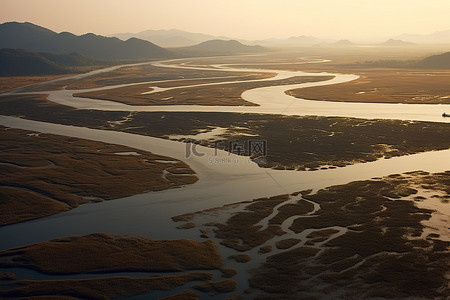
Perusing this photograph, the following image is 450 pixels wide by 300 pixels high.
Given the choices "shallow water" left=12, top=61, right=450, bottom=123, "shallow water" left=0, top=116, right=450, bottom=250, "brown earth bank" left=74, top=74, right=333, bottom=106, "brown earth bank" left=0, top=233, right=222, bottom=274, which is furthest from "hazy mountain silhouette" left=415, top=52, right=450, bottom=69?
A: "brown earth bank" left=0, top=233, right=222, bottom=274

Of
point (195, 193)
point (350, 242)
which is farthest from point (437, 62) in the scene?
point (350, 242)

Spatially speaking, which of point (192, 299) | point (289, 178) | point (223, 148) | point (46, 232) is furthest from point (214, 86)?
point (192, 299)

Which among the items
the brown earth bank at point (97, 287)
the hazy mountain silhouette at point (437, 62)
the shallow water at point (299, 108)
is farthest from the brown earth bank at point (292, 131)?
the hazy mountain silhouette at point (437, 62)

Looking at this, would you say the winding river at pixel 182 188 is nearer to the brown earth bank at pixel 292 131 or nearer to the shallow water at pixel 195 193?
the shallow water at pixel 195 193

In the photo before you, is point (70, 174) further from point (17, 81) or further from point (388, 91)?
point (17, 81)

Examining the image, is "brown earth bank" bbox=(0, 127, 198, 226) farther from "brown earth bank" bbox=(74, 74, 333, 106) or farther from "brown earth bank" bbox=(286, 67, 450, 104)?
"brown earth bank" bbox=(286, 67, 450, 104)

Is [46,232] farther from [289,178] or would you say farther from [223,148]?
[223,148]
